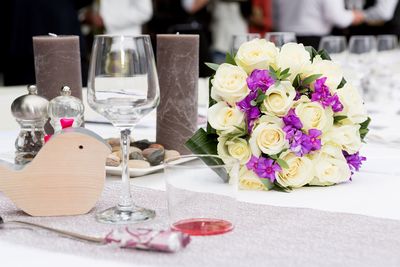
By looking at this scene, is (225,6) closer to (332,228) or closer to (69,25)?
(69,25)

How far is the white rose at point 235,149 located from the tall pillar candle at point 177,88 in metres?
0.23

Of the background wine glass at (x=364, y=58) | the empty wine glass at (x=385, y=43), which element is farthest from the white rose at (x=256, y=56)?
the empty wine glass at (x=385, y=43)

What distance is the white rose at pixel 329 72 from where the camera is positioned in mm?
1207

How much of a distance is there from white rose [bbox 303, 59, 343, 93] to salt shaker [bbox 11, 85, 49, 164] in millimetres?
408

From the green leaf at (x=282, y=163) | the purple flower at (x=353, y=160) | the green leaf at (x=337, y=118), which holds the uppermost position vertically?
the green leaf at (x=337, y=118)

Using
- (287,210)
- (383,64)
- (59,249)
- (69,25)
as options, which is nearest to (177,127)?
(287,210)

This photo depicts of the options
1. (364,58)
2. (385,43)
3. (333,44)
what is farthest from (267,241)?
(385,43)

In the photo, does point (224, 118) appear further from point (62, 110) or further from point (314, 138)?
point (62, 110)

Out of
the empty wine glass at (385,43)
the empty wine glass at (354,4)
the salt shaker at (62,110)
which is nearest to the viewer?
the salt shaker at (62,110)

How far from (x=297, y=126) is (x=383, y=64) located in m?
1.46

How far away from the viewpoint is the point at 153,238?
0.84 m

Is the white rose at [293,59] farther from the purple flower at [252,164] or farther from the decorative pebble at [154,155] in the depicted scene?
the decorative pebble at [154,155]

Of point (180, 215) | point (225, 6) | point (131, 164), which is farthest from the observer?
point (225, 6)

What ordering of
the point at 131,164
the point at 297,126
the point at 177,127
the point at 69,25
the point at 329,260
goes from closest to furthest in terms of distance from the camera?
the point at 329,260, the point at 297,126, the point at 131,164, the point at 177,127, the point at 69,25
